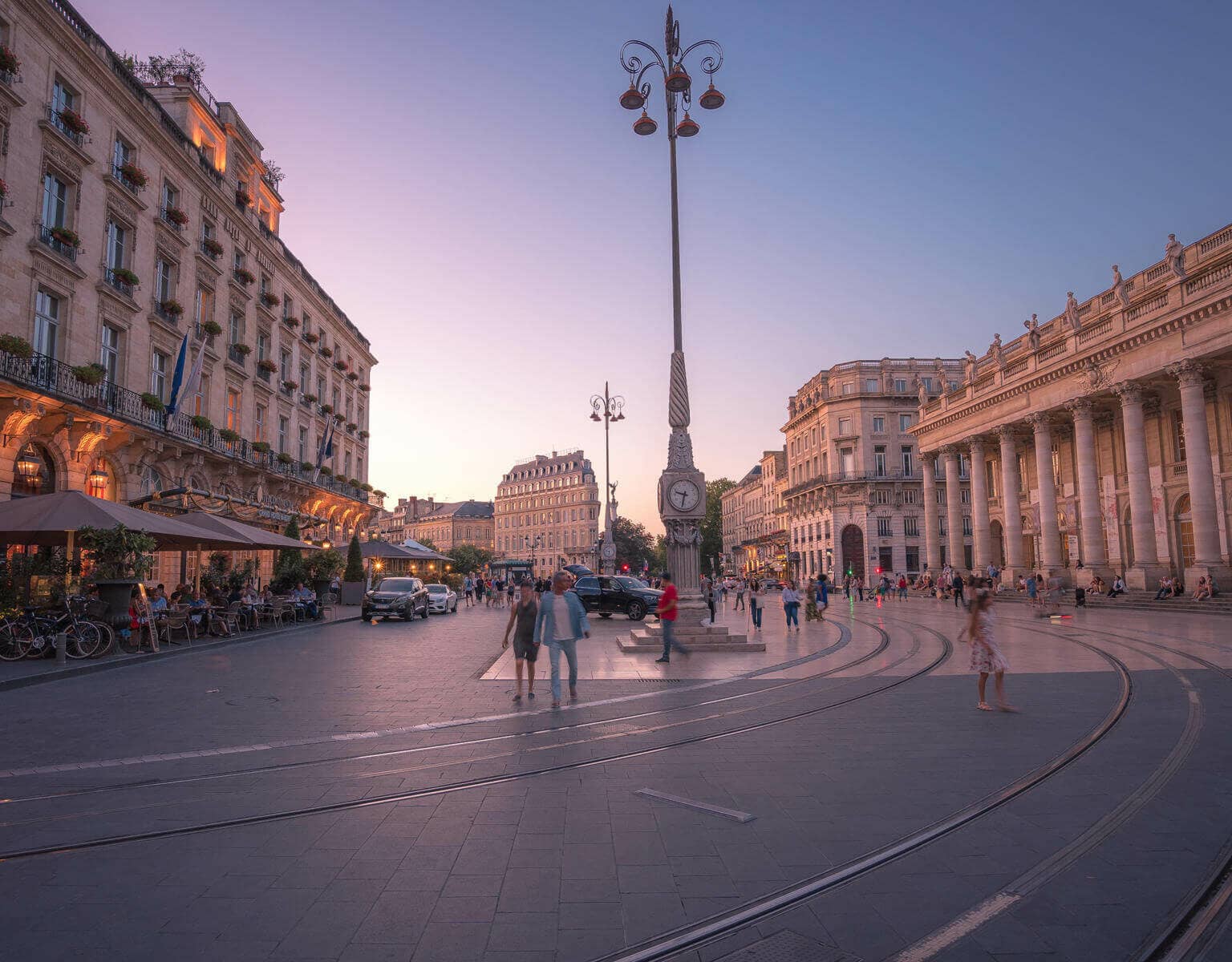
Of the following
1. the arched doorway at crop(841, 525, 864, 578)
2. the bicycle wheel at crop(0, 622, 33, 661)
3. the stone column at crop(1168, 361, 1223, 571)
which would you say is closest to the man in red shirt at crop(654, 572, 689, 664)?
the bicycle wheel at crop(0, 622, 33, 661)

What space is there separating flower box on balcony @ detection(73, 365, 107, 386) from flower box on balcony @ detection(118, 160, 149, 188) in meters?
6.68

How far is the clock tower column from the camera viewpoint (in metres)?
16.2

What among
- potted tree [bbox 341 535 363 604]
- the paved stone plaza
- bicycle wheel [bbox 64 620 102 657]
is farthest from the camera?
potted tree [bbox 341 535 363 604]

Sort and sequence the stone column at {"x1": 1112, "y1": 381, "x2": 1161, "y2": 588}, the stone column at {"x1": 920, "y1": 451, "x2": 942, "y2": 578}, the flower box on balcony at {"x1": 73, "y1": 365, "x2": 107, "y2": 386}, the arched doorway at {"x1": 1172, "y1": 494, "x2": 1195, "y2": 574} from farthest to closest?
the stone column at {"x1": 920, "y1": 451, "x2": 942, "y2": 578}
the arched doorway at {"x1": 1172, "y1": 494, "x2": 1195, "y2": 574}
the stone column at {"x1": 1112, "y1": 381, "x2": 1161, "y2": 588}
the flower box on balcony at {"x1": 73, "y1": 365, "x2": 107, "y2": 386}

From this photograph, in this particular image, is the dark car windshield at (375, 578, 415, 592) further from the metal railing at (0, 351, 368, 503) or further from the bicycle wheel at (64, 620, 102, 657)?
the bicycle wheel at (64, 620, 102, 657)

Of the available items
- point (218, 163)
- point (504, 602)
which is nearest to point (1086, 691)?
point (218, 163)

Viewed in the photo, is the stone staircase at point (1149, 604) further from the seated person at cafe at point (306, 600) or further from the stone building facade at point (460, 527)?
the stone building facade at point (460, 527)

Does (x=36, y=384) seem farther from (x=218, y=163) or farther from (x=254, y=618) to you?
(x=218, y=163)

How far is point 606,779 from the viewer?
6320mm

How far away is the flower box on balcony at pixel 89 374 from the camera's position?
20.0 m

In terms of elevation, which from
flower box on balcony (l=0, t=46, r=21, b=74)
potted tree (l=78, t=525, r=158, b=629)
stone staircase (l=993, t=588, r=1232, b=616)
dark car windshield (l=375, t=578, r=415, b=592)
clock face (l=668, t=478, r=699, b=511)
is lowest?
stone staircase (l=993, t=588, r=1232, b=616)

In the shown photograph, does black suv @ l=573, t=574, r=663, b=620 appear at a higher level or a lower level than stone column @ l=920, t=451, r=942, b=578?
lower

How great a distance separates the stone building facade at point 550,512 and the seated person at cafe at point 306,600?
88445 millimetres

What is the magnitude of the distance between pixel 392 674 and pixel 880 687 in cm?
803
